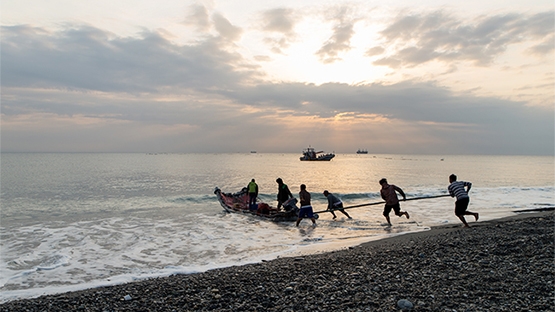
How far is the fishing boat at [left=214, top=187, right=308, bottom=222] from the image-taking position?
16.7m

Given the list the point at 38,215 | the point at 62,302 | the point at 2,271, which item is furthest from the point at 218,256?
the point at 38,215

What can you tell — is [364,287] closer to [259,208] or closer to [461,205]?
[461,205]

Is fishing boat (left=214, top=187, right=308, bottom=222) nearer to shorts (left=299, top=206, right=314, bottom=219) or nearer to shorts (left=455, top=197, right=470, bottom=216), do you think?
shorts (left=299, top=206, right=314, bottom=219)

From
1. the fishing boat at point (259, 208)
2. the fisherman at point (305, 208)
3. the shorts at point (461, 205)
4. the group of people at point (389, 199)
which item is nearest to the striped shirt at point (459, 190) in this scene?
the group of people at point (389, 199)

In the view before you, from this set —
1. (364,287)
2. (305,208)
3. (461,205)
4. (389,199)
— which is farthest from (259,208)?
(364,287)

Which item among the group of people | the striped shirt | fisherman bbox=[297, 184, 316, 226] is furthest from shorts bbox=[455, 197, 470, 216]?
fisherman bbox=[297, 184, 316, 226]

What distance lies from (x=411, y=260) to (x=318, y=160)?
126 m

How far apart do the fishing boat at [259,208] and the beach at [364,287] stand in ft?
29.4

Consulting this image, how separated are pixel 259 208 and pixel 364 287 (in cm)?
1270

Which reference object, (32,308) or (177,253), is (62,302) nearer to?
(32,308)

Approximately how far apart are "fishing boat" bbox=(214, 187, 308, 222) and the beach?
29.4 feet

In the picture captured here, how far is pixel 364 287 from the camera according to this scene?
5.54 metres

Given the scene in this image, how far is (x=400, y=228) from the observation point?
14008 mm

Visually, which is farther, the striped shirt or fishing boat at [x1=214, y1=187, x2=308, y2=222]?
fishing boat at [x1=214, y1=187, x2=308, y2=222]
